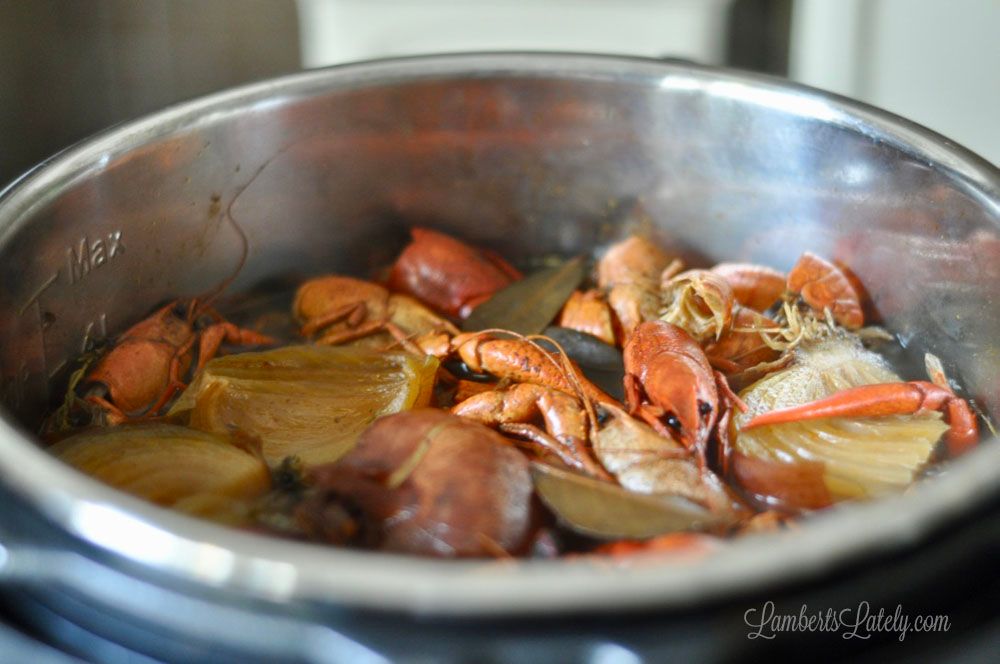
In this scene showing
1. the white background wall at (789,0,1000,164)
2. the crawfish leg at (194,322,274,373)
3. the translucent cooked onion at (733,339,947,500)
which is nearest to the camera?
the translucent cooked onion at (733,339,947,500)

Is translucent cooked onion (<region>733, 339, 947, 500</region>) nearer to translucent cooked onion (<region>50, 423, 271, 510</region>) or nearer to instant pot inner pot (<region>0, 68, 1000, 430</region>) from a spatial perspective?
instant pot inner pot (<region>0, 68, 1000, 430</region>)

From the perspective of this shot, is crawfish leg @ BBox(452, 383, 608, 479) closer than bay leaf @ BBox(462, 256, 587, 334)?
Yes

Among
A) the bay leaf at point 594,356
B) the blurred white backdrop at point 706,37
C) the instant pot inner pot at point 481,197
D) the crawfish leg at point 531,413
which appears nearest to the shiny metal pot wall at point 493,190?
the instant pot inner pot at point 481,197

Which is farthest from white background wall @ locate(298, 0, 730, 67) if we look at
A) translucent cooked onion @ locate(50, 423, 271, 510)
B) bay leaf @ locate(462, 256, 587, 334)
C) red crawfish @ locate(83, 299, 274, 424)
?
translucent cooked onion @ locate(50, 423, 271, 510)

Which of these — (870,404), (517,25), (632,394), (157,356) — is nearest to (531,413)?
(632,394)

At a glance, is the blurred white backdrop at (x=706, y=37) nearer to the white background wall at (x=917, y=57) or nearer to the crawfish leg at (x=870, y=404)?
the white background wall at (x=917, y=57)

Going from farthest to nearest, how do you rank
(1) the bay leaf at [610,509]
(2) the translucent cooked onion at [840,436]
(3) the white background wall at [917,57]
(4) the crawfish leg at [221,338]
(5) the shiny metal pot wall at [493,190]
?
(3) the white background wall at [917,57] < (4) the crawfish leg at [221,338] < (5) the shiny metal pot wall at [493,190] < (2) the translucent cooked onion at [840,436] < (1) the bay leaf at [610,509]

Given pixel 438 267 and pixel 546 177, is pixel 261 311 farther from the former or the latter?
pixel 546 177
